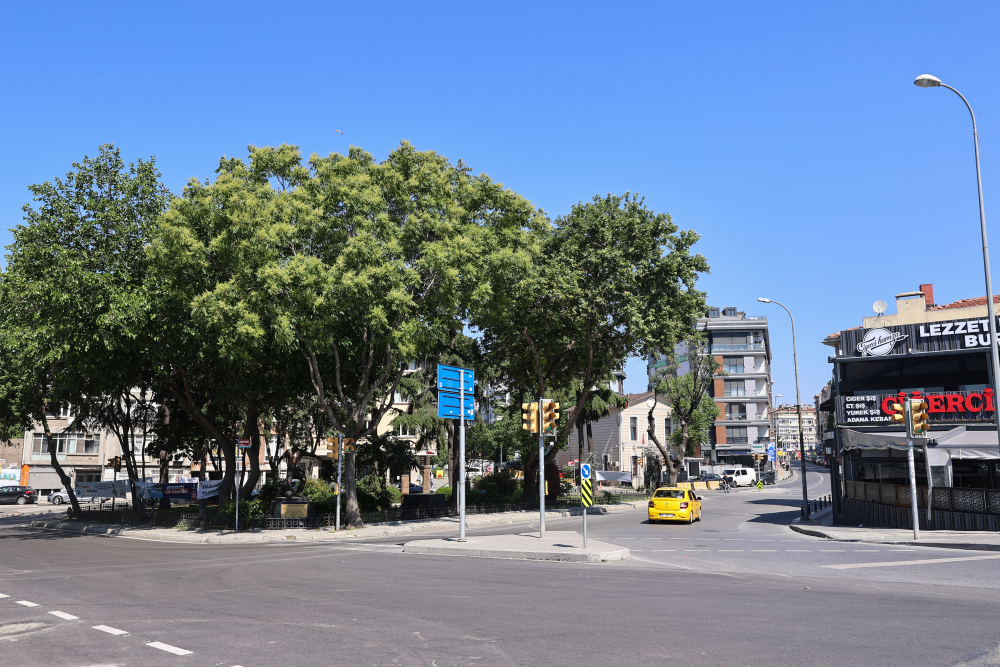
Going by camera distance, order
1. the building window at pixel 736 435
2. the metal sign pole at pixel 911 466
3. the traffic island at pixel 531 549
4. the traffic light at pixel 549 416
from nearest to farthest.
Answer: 1. the traffic island at pixel 531 549
2. the metal sign pole at pixel 911 466
3. the traffic light at pixel 549 416
4. the building window at pixel 736 435

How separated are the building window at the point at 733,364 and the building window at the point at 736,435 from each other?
8028 millimetres

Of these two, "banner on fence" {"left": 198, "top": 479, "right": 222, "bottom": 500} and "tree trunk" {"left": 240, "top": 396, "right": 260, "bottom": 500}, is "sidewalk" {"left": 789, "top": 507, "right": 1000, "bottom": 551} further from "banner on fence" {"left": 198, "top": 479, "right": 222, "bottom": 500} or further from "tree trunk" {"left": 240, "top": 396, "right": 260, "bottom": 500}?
"banner on fence" {"left": 198, "top": 479, "right": 222, "bottom": 500}

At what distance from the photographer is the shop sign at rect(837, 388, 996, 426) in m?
29.5

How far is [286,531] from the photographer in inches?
1171

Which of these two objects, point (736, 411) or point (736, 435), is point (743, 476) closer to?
point (736, 435)

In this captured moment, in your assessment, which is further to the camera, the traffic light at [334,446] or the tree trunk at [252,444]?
the tree trunk at [252,444]

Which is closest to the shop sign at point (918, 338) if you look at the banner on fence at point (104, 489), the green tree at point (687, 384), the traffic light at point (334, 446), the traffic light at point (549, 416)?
the traffic light at point (549, 416)

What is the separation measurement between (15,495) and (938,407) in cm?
6383

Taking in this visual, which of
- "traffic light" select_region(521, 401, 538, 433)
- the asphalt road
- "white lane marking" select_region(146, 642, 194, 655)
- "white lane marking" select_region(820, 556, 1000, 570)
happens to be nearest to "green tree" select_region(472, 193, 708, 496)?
"traffic light" select_region(521, 401, 538, 433)

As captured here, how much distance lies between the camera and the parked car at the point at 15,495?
58438mm

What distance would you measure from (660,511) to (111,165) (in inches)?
1084

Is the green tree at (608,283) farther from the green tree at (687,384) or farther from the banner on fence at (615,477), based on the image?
the banner on fence at (615,477)

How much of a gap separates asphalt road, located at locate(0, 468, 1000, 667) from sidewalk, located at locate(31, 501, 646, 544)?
6.38 metres

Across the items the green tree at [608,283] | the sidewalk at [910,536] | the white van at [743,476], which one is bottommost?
the white van at [743,476]
